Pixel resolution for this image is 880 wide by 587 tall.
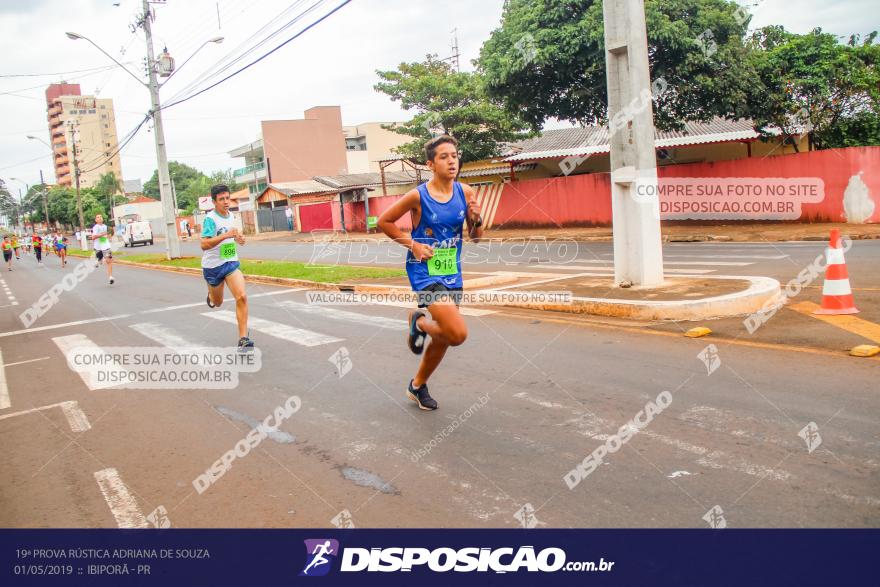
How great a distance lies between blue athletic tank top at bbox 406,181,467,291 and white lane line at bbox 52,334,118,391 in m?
3.64

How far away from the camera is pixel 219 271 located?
8258 mm

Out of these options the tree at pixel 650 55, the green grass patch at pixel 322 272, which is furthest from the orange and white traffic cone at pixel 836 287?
the tree at pixel 650 55

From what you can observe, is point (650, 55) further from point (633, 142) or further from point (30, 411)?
point (30, 411)

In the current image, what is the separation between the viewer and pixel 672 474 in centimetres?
374

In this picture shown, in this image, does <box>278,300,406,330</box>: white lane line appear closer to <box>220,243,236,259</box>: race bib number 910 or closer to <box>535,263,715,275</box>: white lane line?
<box>220,243,236,259</box>: race bib number 910

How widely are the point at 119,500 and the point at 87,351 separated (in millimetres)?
5453

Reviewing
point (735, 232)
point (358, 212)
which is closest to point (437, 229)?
point (735, 232)

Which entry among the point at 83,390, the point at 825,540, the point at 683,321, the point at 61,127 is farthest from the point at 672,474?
the point at 61,127

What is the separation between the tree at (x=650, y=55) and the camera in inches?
760

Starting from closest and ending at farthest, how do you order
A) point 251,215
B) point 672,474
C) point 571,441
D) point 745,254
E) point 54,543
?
point 54,543 < point 672,474 < point 571,441 < point 745,254 < point 251,215

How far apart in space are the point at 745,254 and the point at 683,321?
7815 mm

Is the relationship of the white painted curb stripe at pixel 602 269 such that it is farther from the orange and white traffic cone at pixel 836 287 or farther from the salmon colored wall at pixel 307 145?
the salmon colored wall at pixel 307 145

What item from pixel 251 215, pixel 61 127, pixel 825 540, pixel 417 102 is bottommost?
pixel 825 540

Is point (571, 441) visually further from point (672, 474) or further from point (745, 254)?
point (745, 254)
